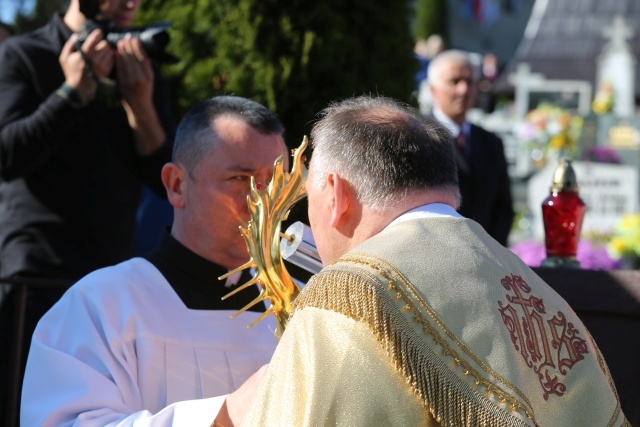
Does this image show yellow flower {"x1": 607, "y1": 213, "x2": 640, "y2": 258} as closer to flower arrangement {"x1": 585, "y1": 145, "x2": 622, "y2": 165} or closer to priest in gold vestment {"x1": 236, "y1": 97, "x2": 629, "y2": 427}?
flower arrangement {"x1": 585, "y1": 145, "x2": 622, "y2": 165}

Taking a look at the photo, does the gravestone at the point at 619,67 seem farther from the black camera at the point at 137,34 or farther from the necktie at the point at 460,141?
the black camera at the point at 137,34

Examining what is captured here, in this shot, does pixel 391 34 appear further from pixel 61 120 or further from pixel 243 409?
pixel 243 409

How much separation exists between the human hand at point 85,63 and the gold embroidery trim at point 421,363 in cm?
223

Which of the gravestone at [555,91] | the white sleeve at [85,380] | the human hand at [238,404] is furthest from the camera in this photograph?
the gravestone at [555,91]

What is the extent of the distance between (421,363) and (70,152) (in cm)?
246

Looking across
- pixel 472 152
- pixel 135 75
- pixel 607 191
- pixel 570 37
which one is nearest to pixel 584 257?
pixel 472 152

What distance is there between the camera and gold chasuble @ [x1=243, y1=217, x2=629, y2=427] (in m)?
1.86

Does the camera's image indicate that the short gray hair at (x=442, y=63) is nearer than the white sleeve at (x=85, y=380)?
No

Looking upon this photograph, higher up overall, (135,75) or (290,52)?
(135,75)

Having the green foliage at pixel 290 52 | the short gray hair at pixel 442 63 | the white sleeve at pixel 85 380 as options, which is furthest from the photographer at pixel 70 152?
the short gray hair at pixel 442 63

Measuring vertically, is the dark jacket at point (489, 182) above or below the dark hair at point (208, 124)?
below

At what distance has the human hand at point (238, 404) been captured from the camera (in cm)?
227

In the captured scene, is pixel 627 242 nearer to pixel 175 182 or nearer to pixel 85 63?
pixel 85 63

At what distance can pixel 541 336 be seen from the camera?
201 cm
